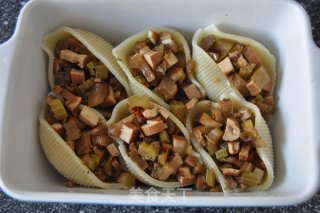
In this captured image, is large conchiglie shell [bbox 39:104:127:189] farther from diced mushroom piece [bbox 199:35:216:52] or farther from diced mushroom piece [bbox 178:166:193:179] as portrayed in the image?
diced mushroom piece [bbox 199:35:216:52]

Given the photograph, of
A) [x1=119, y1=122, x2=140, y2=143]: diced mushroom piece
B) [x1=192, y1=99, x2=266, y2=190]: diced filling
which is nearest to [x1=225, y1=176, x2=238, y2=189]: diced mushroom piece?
[x1=192, y1=99, x2=266, y2=190]: diced filling

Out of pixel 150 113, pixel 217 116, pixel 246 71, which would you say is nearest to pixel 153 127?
pixel 150 113

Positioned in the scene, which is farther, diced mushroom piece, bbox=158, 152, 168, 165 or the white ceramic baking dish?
diced mushroom piece, bbox=158, 152, 168, 165

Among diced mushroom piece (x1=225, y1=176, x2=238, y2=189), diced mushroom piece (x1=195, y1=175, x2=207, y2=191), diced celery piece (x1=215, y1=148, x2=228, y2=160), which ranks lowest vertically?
diced mushroom piece (x1=195, y1=175, x2=207, y2=191)

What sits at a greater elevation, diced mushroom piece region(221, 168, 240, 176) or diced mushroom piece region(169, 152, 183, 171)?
diced mushroom piece region(169, 152, 183, 171)

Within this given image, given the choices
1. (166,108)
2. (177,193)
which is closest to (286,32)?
(166,108)

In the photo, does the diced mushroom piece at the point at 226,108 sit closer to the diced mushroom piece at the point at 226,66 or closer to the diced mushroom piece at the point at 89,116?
the diced mushroom piece at the point at 226,66

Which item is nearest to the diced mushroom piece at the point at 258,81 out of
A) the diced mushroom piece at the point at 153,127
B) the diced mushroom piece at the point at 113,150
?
the diced mushroom piece at the point at 153,127

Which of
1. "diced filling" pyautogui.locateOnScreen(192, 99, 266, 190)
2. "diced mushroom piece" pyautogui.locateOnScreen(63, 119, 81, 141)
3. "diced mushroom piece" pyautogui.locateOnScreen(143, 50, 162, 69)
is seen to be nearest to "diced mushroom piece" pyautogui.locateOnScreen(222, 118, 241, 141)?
"diced filling" pyautogui.locateOnScreen(192, 99, 266, 190)
